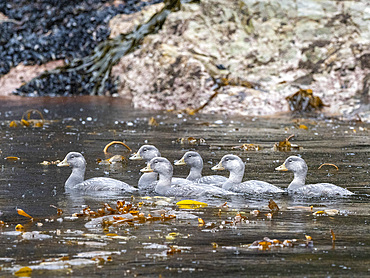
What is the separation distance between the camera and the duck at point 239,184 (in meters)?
9.48

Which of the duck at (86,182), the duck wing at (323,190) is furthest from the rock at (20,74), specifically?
the duck wing at (323,190)

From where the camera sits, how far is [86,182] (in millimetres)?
9883

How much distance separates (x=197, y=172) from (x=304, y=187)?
5.53 feet

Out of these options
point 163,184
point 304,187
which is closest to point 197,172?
point 163,184

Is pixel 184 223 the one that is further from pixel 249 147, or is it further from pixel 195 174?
pixel 249 147

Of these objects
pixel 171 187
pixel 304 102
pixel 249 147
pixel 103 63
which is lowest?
pixel 171 187

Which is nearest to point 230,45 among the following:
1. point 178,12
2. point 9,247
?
point 178,12

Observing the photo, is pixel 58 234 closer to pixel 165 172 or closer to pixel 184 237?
pixel 184 237

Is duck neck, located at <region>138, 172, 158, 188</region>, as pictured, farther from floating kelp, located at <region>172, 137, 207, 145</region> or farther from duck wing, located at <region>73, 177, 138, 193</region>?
floating kelp, located at <region>172, 137, 207, 145</region>

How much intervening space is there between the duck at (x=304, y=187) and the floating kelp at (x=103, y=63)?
59.1 ft

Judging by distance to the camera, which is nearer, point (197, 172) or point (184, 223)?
point (184, 223)

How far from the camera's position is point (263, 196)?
929 centimetres

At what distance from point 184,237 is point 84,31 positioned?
2535cm

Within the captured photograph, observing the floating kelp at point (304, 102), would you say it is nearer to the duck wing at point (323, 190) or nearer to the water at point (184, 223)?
the water at point (184, 223)
